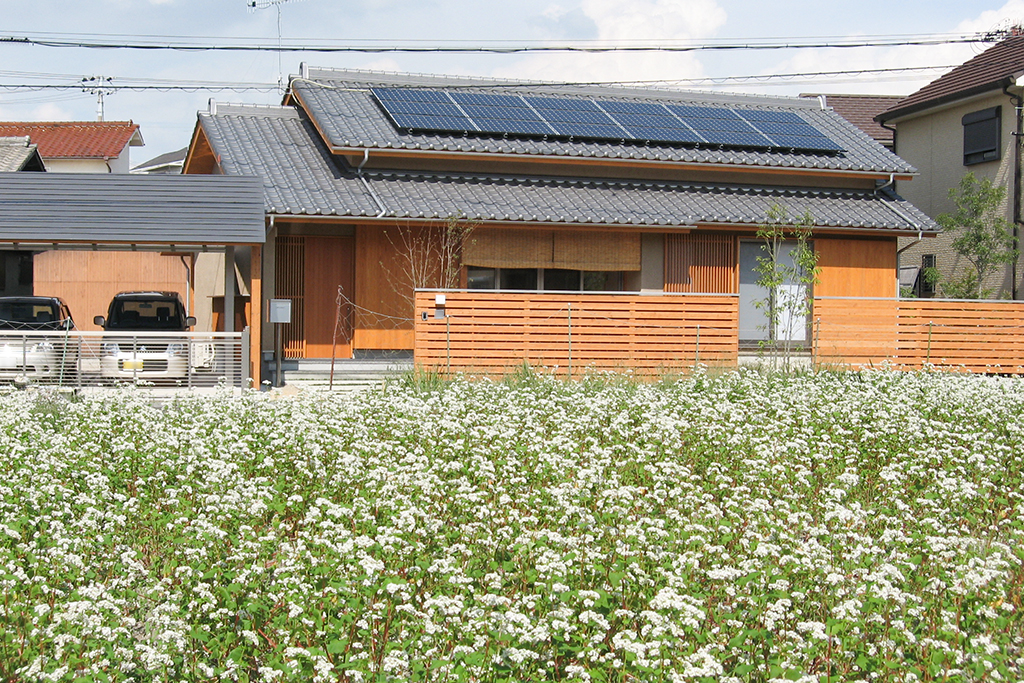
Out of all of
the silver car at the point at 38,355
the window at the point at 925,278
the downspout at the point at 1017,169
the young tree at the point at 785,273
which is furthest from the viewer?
the window at the point at 925,278

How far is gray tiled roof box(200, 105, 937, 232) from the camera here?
61.5ft

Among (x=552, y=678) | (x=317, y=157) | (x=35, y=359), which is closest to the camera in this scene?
(x=552, y=678)

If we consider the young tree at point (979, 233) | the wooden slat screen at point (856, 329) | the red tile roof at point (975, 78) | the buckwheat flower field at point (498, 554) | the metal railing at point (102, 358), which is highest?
the red tile roof at point (975, 78)

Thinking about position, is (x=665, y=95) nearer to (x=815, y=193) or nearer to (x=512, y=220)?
(x=815, y=193)

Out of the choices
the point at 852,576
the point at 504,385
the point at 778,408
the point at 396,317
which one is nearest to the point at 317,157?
the point at 396,317

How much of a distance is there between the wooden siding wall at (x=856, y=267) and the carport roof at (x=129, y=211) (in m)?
11.5

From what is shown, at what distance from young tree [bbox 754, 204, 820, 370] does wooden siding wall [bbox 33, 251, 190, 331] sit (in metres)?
18.3

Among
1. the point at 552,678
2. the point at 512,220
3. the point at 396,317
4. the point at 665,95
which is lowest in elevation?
the point at 552,678

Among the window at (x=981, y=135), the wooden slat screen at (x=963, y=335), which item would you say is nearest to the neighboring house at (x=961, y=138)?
the window at (x=981, y=135)

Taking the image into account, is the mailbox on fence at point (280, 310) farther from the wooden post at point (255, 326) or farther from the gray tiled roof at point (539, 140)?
the gray tiled roof at point (539, 140)

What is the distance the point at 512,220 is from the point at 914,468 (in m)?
11.9

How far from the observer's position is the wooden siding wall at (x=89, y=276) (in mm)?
30688

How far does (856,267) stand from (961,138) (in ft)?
27.7

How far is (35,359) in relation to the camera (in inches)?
594
